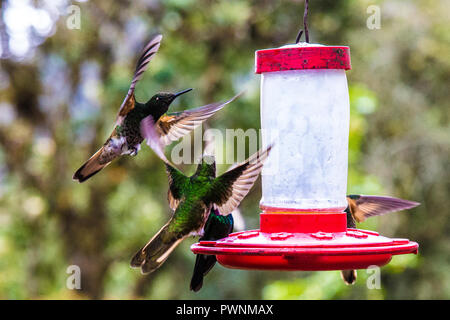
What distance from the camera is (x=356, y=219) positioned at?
3.32m

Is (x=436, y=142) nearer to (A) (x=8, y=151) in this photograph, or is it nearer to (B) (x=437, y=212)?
(B) (x=437, y=212)

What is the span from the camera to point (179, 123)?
274 cm

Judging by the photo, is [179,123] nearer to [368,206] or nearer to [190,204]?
[190,204]

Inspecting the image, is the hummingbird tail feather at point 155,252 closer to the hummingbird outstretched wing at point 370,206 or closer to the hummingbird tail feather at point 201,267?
the hummingbird tail feather at point 201,267

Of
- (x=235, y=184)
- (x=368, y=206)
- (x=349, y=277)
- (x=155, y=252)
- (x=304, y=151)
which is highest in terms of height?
(x=304, y=151)

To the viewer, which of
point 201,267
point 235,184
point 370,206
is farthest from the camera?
point 370,206

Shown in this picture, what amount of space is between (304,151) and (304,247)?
62cm

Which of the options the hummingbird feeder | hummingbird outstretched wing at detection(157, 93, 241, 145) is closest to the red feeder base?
the hummingbird feeder

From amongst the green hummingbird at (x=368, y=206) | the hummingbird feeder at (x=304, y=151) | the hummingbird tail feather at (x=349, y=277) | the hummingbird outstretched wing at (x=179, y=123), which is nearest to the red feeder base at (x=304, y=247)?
the hummingbird feeder at (x=304, y=151)

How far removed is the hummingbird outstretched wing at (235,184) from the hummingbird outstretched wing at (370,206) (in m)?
0.99

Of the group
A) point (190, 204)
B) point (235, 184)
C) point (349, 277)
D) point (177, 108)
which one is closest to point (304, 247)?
point (235, 184)

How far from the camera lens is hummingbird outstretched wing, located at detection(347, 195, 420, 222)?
126 inches

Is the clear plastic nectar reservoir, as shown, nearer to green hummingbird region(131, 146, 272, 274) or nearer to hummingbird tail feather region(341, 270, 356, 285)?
green hummingbird region(131, 146, 272, 274)
